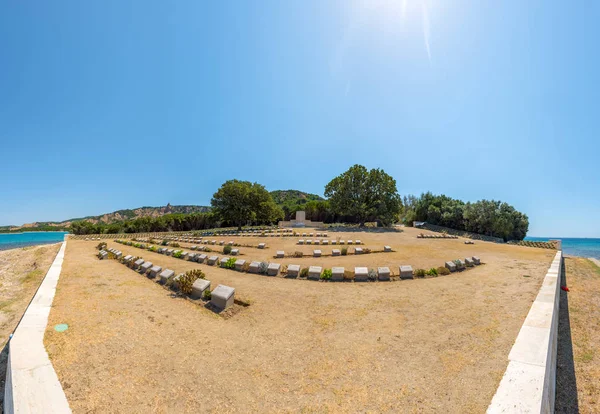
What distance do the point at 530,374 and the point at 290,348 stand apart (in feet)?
13.6

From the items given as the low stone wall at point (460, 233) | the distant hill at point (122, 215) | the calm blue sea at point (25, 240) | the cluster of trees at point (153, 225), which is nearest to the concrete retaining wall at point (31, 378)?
the low stone wall at point (460, 233)

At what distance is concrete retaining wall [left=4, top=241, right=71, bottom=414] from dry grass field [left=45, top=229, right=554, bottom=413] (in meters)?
0.18

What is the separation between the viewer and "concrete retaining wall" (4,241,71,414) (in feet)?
10.3

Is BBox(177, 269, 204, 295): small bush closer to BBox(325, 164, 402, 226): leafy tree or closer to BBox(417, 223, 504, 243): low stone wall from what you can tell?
BBox(325, 164, 402, 226): leafy tree

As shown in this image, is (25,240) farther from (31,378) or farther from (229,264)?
(31,378)

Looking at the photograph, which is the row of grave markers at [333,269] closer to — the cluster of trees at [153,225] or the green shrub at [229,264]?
the green shrub at [229,264]

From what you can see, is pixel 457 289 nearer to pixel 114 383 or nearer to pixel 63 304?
pixel 114 383

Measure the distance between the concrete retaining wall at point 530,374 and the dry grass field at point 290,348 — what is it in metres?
0.19

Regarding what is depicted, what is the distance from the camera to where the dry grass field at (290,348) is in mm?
3584

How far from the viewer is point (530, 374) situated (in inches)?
147

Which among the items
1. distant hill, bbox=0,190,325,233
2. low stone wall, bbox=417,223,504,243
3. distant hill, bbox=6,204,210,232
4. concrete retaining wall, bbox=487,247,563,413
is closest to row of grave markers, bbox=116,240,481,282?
concrete retaining wall, bbox=487,247,563,413

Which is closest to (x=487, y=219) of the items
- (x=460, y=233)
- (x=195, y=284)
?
(x=460, y=233)

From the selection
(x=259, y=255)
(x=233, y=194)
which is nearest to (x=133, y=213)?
(x=233, y=194)

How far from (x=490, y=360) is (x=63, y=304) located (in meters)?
10.9
